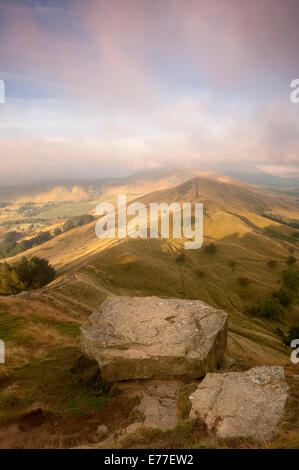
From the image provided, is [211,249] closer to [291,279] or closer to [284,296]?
[291,279]

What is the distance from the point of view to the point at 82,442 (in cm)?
856

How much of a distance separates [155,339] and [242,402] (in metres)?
6.34

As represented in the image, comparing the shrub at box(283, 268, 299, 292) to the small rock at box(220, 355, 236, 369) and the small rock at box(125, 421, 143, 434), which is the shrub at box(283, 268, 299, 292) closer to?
the small rock at box(220, 355, 236, 369)

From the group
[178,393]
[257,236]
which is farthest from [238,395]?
[257,236]

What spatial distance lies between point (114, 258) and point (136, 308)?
149 feet

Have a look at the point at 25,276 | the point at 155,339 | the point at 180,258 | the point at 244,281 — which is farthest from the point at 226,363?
the point at 180,258

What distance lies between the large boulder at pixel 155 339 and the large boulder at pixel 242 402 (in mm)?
2069

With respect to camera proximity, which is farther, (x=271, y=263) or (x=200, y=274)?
(x=271, y=263)

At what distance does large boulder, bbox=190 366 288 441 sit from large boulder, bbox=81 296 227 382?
2.07 m

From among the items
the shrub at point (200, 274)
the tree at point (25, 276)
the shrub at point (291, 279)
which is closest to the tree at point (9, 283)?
the tree at point (25, 276)

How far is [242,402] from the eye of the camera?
979cm

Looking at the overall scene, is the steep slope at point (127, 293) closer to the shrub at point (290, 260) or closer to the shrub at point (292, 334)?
the shrub at point (290, 260)

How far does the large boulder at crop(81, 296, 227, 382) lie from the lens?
1335 cm
